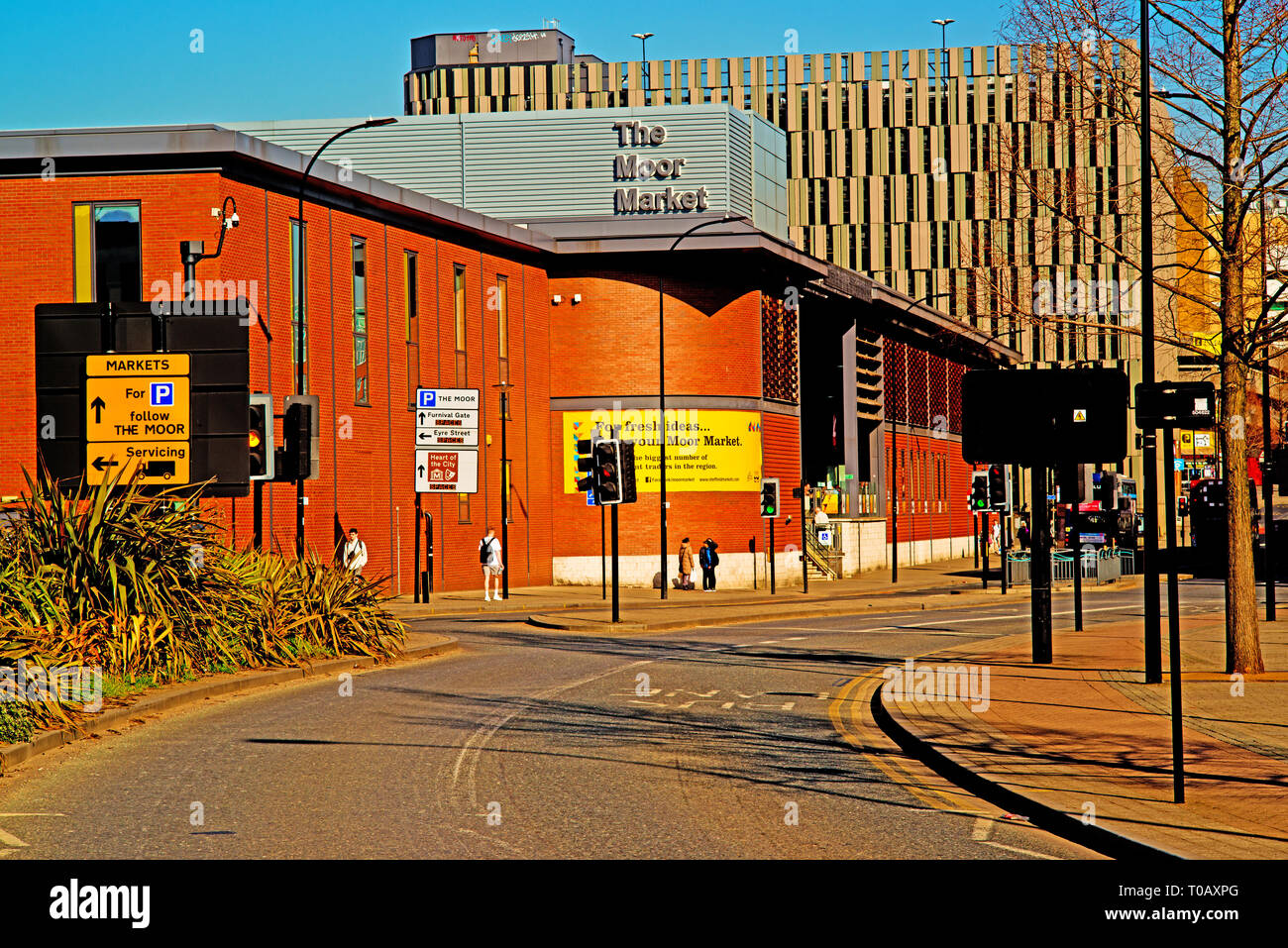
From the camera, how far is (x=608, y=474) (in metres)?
30.1

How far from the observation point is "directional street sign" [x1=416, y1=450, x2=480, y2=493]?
111 ft

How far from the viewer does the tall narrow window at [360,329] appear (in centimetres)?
3694

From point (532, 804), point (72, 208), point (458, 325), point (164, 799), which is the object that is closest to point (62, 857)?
point (164, 799)

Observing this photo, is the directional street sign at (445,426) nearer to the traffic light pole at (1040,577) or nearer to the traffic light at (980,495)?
the traffic light at (980,495)

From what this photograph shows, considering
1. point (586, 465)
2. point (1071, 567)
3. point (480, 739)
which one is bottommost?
point (1071, 567)

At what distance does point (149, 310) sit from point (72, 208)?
1556 centimetres

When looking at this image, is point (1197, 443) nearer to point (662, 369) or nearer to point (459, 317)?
point (662, 369)

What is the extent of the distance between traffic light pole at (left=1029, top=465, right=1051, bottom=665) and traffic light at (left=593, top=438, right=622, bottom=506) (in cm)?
1292

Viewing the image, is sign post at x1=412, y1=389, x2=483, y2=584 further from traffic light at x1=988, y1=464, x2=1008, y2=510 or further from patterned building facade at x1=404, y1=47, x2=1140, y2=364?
patterned building facade at x1=404, y1=47, x2=1140, y2=364

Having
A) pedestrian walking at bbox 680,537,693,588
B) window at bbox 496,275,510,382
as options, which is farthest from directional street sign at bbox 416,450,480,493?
pedestrian walking at bbox 680,537,693,588

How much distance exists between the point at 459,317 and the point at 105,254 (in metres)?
12.1

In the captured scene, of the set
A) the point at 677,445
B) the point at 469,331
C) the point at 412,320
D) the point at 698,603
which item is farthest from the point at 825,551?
the point at 412,320

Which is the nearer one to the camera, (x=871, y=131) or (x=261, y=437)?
Answer: (x=261, y=437)

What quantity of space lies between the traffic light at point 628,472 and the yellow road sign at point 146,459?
12966 millimetres
